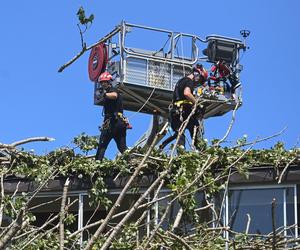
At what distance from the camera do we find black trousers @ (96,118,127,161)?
13.8 m

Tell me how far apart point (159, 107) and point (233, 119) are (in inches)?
296

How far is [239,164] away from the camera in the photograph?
12.9m

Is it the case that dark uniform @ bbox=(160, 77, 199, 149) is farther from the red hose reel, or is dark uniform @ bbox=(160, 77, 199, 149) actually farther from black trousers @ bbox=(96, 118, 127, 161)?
the red hose reel

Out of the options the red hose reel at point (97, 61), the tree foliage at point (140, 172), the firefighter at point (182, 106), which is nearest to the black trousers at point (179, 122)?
the firefighter at point (182, 106)

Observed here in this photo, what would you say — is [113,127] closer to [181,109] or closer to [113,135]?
[113,135]

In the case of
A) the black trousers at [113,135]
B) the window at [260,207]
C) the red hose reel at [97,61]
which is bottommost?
the window at [260,207]

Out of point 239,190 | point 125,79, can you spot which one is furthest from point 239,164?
point 125,79

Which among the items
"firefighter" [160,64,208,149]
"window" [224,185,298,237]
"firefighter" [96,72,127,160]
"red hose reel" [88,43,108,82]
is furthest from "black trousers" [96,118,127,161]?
"red hose reel" [88,43,108,82]

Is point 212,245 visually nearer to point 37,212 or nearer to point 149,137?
point 37,212

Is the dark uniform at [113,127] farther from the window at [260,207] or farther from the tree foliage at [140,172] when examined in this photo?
the window at [260,207]

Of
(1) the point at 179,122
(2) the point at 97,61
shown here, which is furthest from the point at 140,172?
(2) the point at 97,61

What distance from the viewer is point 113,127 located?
13.8 metres

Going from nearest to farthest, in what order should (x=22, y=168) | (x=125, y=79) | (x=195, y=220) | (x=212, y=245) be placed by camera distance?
1. (x=212, y=245)
2. (x=195, y=220)
3. (x=22, y=168)
4. (x=125, y=79)

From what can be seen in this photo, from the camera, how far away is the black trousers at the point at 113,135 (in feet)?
45.3
